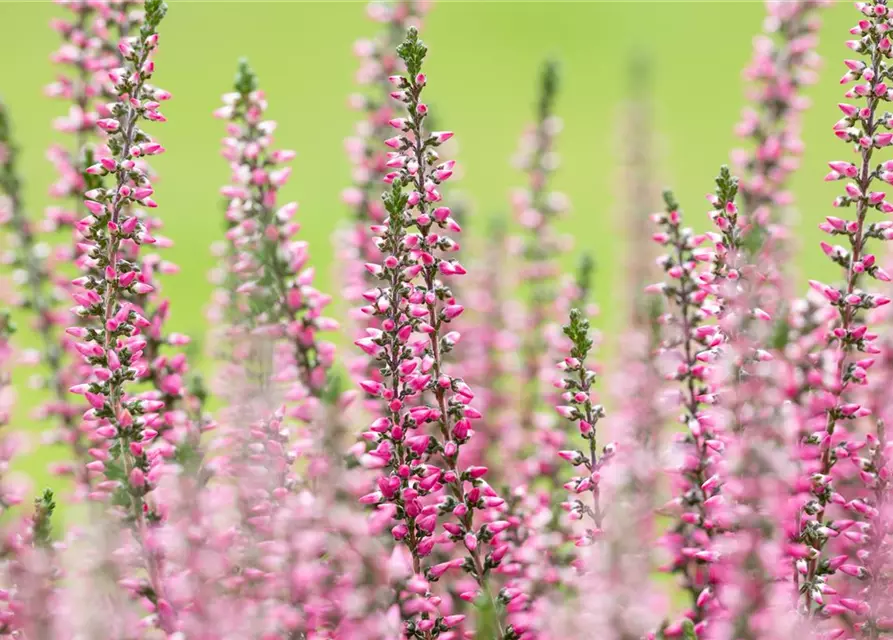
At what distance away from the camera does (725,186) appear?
3.78 ft

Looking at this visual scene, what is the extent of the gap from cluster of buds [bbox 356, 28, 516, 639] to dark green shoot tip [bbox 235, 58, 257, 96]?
269 millimetres

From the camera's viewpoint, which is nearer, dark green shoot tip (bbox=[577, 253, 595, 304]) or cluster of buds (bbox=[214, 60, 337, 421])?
cluster of buds (bbox=[214, 60, 337, 421])

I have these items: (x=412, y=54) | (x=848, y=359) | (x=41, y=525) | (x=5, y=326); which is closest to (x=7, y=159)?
(x=5, y=326)

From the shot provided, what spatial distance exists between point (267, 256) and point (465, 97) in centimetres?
746

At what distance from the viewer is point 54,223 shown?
1653 millimetres

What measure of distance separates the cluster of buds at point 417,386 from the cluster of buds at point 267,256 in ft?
0.53

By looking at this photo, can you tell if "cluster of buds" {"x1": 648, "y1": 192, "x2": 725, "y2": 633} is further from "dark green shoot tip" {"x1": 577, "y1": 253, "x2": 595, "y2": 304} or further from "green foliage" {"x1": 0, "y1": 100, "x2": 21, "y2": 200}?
"green foliage" {"x1": 0, "y1": 100, "x2": 21, "y2": 200}

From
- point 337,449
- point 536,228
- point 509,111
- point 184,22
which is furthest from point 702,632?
point 184,22

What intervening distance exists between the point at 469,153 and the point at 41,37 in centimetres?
352

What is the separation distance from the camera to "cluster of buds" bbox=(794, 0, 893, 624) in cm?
110

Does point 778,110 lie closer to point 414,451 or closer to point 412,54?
point 412,54

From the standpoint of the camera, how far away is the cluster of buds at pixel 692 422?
1.16m

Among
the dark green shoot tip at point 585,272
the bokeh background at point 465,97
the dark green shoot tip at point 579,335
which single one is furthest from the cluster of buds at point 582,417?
the bokeh background at point 465,97

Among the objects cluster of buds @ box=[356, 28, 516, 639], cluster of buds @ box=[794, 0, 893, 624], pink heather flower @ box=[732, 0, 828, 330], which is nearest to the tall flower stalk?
cluster of buds @ box=[356, 28, 516, 639]
